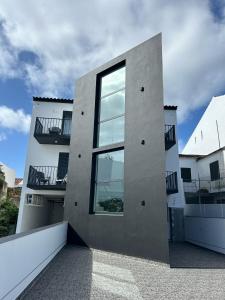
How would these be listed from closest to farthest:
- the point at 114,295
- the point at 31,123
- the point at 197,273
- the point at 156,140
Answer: the point at 114,295 < the point at 197,273 < the point at 156,140 < the point at 31,123

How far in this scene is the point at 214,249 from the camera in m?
9.30

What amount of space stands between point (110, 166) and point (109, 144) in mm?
980

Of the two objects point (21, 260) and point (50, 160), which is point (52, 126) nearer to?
point (50, 160)

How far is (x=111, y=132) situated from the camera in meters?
9.52

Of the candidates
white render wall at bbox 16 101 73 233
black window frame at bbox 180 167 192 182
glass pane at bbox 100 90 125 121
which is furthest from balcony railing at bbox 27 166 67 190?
black window frame at bbox 180 167 192 182

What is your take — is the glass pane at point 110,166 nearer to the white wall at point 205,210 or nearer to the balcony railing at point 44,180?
the balcony railing at point 44,180

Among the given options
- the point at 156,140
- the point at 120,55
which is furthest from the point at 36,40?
the point at 156,140

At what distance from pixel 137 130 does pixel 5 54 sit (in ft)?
22.3

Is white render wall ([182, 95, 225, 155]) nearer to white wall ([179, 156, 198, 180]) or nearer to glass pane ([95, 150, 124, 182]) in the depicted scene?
white wall ([179, 156, 198, 180])

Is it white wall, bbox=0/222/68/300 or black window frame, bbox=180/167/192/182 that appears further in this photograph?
black window frame, bbox=180/167/192/182

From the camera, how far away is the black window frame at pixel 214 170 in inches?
533

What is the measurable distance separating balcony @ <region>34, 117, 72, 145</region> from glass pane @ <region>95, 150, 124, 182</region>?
3.97 meters

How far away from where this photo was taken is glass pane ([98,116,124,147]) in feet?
30.0

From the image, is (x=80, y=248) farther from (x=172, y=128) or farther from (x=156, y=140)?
(x=172, y=128)
